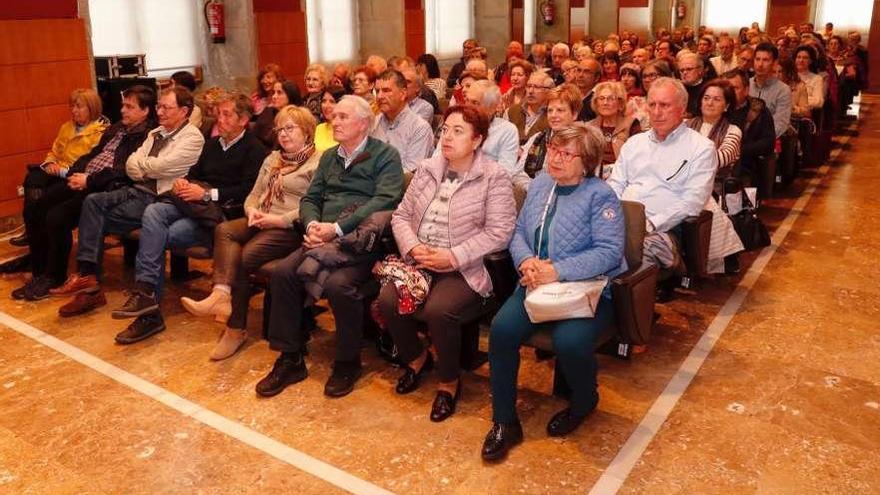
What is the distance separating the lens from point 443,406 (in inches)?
131

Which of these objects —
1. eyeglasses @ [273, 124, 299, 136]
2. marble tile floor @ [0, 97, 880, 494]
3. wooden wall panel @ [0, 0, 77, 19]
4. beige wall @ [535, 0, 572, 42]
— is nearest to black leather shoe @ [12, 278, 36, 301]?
marble tile floor @ [0, 97, 880, 494]

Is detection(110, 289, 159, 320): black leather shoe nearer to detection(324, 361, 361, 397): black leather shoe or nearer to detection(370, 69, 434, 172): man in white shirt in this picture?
detection(324, 361, 361, 397): black leather shoe

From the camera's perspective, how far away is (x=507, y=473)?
A: 114 inches

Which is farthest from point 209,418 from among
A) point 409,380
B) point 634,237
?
point 634,237

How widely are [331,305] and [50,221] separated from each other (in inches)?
87.7

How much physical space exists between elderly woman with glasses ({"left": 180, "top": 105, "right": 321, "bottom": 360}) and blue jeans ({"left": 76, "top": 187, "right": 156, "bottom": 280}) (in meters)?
0.82

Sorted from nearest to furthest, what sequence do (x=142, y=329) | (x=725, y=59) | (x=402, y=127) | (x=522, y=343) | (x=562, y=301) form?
(x=562, y=301), (x=522, y=343), (x=142, y=329), (x=402, y=127), (x=725, y=59)

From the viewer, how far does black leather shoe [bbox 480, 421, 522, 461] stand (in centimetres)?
298

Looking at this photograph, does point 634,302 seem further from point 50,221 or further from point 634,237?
point 50,221

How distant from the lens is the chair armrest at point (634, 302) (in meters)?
3.04

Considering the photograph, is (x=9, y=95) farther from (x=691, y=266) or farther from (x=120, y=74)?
(x=691, y=266)

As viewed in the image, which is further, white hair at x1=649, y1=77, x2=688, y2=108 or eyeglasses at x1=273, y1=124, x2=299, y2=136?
eyeglasses at x1=273, y1=124, x2=299, y2=136

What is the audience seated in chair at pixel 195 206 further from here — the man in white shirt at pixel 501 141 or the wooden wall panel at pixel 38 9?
the wooden wall panel at pixel 38 9

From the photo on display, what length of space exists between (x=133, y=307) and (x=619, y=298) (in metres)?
2.61
